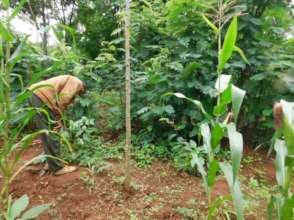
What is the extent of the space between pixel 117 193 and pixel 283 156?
162 centimetres

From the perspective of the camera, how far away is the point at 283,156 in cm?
141

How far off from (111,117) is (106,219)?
2025mm

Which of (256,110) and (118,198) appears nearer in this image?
(118,198)

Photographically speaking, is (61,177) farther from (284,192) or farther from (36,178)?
(284,192)

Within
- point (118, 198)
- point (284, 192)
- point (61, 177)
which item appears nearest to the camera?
point (284, 192)

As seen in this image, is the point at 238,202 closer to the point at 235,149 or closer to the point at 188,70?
the point at 235,149

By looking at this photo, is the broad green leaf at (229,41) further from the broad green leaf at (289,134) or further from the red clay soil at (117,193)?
the red clay soil at (117,193)

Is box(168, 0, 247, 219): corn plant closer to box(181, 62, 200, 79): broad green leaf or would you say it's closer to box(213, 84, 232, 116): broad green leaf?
box(213, 84, 232, 116): broad green leaf

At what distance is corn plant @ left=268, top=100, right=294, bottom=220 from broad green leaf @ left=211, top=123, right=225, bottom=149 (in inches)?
10.7

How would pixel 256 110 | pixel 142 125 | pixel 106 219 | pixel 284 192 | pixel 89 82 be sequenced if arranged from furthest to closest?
pixel 89 82, pixel 142 125, pixel 256 110, pixel 106 219, pixel 284 192

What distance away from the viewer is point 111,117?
4.11 meters

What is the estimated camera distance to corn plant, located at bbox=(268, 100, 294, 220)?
1229 mm

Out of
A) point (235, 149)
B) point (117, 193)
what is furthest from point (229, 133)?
point (117, 193)

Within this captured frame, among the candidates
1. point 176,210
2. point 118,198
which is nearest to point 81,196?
point 118,198
